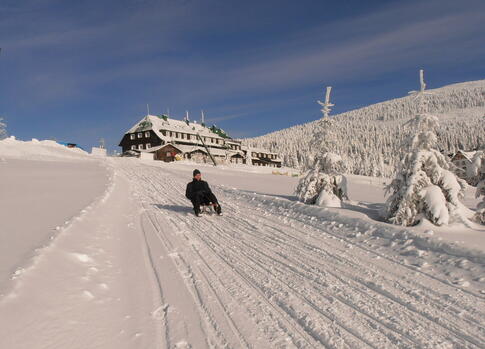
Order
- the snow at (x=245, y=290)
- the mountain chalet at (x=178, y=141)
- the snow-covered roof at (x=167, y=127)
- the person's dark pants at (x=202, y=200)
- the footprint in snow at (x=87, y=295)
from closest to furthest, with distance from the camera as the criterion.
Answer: the snow at (x=245, y=290) < the footprint in snow at (x=87, y=295) < the person's dark pants at (x=202, y=200) < the mountain chalet at (x=178, y=141) < the snow-covered roof at (x=167, y=127)

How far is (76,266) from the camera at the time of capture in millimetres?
5363

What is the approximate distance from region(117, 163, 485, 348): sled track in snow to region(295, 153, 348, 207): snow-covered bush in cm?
498

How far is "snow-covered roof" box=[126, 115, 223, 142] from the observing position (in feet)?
247

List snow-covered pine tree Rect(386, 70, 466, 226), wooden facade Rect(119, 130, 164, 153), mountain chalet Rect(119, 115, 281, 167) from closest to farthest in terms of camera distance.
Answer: snow-covered pine tree Rect(386, 70, 466, 226) < mountain chalet Rect(119, 115, 281, 167) < wooden facade Rect(119, 130, 164, 153)

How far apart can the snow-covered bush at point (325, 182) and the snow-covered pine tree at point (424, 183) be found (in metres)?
3.32

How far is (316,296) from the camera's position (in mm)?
4676

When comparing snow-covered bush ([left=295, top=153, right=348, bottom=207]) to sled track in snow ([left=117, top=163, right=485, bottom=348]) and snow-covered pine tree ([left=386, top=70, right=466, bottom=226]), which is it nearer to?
snow-covered pine tree ([left=386, top=70, right=466, bottom=226])

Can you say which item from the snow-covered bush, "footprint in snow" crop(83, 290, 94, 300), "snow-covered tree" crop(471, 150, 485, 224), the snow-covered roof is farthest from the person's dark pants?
the snow-covered roof

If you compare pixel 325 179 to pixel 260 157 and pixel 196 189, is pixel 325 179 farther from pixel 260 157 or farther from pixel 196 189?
pixel 260 157

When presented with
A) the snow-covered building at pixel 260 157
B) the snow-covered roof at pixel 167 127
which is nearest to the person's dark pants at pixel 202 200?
the snow-covered roof at pixel 167 127

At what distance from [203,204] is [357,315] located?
25.4 ft

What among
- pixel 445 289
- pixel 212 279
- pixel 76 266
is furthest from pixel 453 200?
pixel 76 266

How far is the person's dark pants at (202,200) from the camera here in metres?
11.0

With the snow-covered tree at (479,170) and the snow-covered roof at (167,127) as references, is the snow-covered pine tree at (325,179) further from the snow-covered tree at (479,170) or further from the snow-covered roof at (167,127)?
the snow-covered roof at (167,127)
